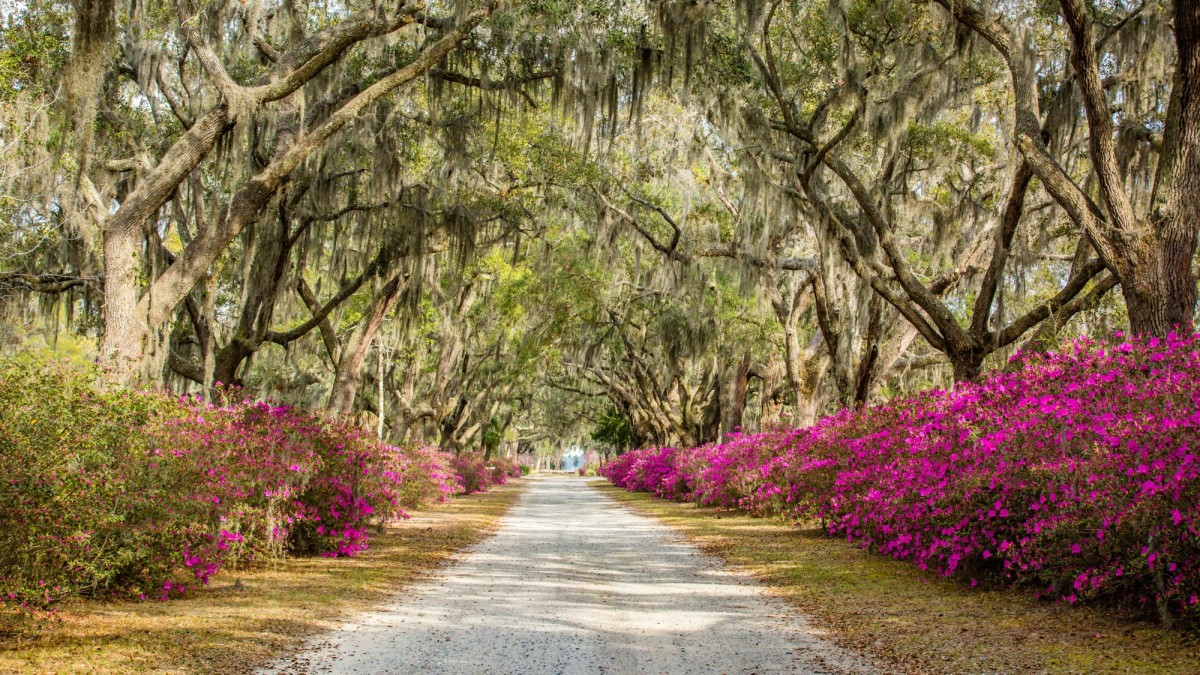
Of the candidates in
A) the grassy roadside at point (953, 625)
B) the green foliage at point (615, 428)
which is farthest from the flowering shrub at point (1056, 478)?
the green foliage at point (615, 428)

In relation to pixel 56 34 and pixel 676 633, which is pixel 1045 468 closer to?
pixel 676 633

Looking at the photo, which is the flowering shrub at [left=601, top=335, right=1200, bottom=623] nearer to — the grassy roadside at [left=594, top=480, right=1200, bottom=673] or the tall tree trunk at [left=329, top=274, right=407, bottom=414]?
the grassy roadside at [left=594, top=480, right=1200, bottom=673]

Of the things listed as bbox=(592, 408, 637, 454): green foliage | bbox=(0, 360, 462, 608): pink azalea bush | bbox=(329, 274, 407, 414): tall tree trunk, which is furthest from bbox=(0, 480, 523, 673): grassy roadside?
bbox=(592, 408, 637, 454): green foliage

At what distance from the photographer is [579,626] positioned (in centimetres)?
612

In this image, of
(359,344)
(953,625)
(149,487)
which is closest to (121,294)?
(149,487)

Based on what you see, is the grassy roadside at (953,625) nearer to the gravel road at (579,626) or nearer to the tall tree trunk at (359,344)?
the gravel road at (579,626)

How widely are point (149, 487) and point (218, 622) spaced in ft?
3.74

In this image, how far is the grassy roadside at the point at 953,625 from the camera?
504cm

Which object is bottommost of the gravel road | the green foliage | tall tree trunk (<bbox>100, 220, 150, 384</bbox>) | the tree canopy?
the gravel road

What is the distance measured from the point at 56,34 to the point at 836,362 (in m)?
11.9

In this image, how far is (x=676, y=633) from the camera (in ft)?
19.4

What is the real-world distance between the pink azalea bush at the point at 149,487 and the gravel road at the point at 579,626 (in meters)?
1.50

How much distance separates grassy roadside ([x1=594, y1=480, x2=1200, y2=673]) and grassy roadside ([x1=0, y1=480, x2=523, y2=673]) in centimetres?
334

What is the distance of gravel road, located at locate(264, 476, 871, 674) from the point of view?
5031mm
